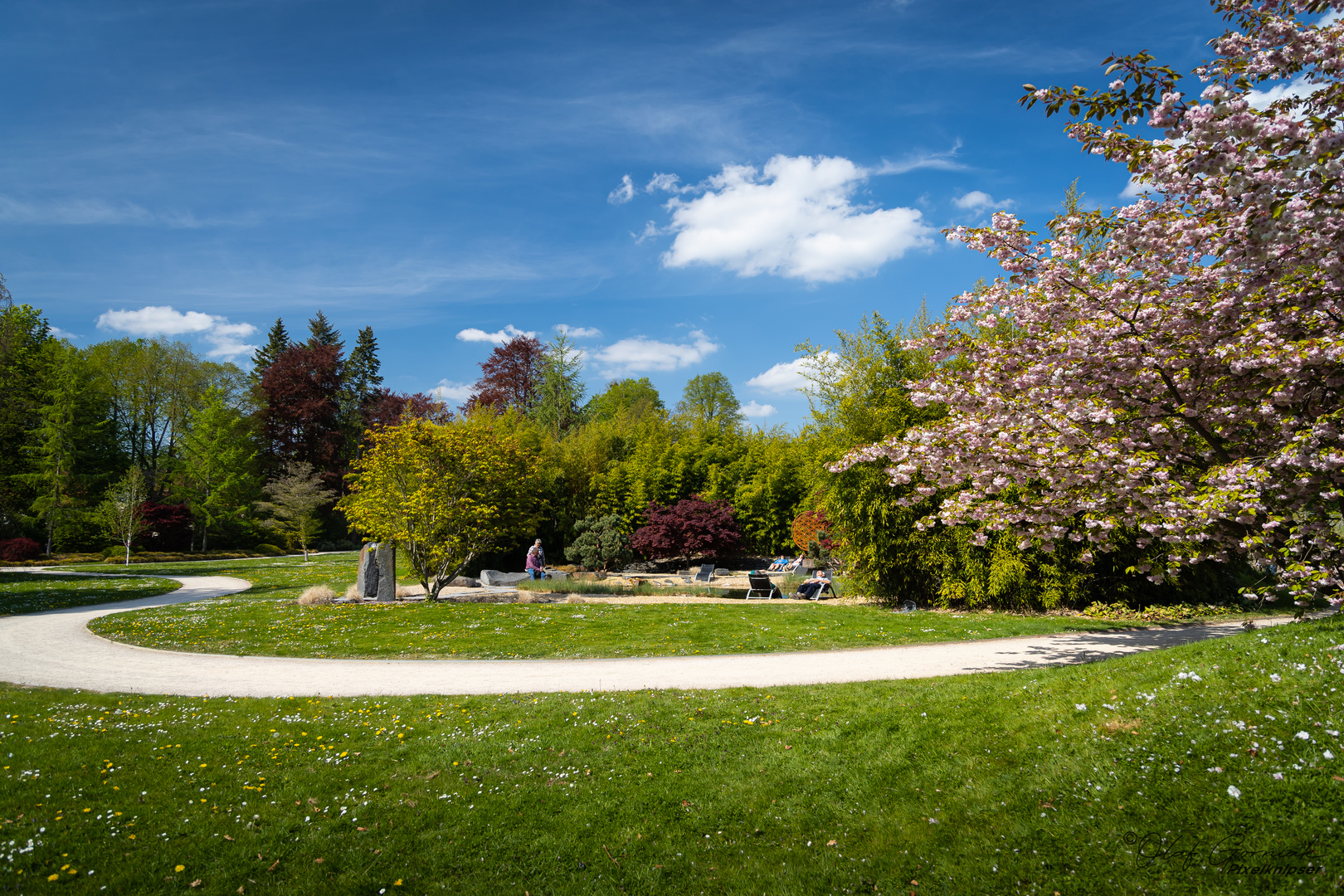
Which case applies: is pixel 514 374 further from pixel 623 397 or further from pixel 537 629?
pixel 537 629

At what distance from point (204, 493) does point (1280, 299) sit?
44.5m

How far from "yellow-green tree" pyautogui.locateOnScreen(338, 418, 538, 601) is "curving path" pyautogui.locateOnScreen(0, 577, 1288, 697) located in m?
6.15

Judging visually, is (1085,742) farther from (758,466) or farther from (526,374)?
(526,374)

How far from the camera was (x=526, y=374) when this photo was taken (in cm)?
4425

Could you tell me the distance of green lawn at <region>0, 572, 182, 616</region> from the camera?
1441 cm

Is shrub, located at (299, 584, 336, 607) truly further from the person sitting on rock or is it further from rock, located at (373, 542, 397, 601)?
the person sitting on rock

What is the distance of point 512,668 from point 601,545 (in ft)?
52.5

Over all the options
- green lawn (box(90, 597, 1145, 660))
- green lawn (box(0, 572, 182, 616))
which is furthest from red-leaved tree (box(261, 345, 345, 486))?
green lawn (box(90, 597, 1145, 660))

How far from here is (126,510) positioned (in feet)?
95.3

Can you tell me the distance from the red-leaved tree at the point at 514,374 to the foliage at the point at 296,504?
11868mm

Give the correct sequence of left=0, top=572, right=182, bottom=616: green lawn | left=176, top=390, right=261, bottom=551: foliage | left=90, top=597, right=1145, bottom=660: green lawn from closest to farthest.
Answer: left=90, top=597, right=1145, bottom=660: green lawn < left=0, top=572, right=182, bottom=616: green lawn < left=176, top=390, right=261, bottom=551: foliage
